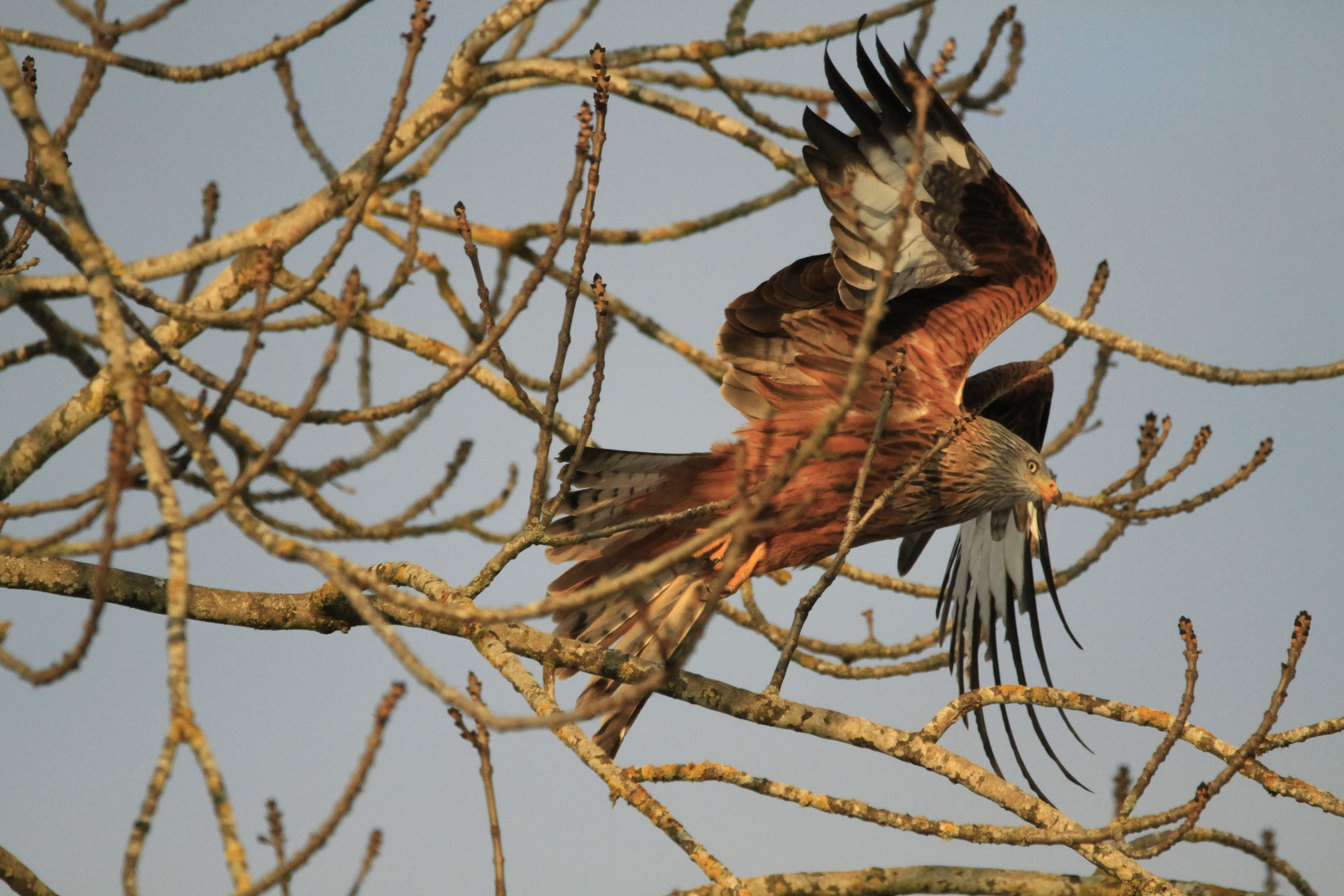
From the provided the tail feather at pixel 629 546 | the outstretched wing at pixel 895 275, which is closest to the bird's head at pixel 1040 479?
the outstretched wing at pixel 895 275

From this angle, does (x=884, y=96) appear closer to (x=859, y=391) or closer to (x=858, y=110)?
(x=858, y=110)

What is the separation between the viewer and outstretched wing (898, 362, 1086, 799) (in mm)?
6309

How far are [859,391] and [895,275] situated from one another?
493 mm

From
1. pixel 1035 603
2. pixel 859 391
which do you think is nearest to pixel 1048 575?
pixel 1035 603

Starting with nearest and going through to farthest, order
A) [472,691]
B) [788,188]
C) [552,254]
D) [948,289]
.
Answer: [552,254], [472,691], [948,289], [788,188]

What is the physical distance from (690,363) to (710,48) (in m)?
1.59

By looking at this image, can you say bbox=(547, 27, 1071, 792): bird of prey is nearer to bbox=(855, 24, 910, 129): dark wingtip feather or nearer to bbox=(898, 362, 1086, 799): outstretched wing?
bbox=(855, 24, 910, 129): dark wingtip feather

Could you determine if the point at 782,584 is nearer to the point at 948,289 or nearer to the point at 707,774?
the point at 948,289

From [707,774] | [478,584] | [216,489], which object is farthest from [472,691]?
[216,489]

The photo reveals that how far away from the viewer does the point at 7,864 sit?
3301mm

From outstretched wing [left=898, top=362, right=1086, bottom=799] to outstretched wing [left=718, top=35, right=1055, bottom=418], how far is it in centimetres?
98

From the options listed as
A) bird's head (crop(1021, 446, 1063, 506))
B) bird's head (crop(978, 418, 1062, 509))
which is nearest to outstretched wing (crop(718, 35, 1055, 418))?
bird's head (crop(978, 418, 1062, 509))

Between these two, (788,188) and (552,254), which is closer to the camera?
(552,254)

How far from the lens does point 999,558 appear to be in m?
6.90
